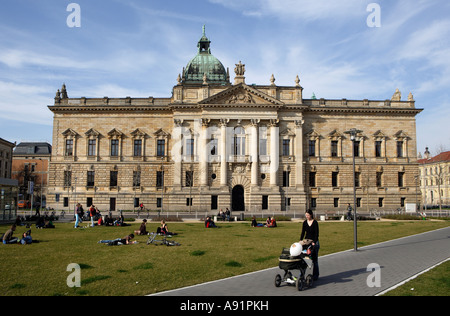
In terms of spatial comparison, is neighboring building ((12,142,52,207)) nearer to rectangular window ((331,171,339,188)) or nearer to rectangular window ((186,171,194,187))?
rectangular window ((186,171,194,187))

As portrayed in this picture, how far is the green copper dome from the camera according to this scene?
232 feet

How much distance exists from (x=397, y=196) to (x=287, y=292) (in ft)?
188

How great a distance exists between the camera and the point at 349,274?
13727mm

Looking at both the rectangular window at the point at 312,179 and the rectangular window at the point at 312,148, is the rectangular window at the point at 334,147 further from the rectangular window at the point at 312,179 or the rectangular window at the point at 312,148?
the rectangular window at the point at 312,179

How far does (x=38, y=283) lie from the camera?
1185 cm

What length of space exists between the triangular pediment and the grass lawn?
3553cm

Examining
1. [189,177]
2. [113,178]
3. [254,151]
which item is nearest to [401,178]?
[254,151]

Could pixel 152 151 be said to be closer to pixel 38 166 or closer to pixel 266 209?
pixel 266 209

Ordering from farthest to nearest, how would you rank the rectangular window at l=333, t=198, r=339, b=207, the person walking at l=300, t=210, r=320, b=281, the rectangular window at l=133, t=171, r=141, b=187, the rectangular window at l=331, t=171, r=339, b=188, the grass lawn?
the rectangular window at l=331, t=171, r=339, b=188 → the rectangular window at l=333, t=198, r=339, b=207 → the rectangular window at l=133, t=171, r=141, b=187 → the person walking at l=300, t=210, r=320, b=281 → the grass lawn

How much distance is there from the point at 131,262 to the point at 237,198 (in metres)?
42.7

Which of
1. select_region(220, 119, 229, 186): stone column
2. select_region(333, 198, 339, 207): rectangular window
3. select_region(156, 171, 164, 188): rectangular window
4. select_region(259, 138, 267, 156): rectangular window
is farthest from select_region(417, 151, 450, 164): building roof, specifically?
select_region(156, 171, 164, 188): rectangular window

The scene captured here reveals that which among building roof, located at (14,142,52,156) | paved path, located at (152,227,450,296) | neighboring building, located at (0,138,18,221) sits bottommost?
paved path, located at (152,227,450,296)

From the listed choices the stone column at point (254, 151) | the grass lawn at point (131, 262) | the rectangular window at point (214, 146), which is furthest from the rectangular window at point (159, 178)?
the grass lawn at point (131, 262)

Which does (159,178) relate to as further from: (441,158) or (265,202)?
(441,158)
